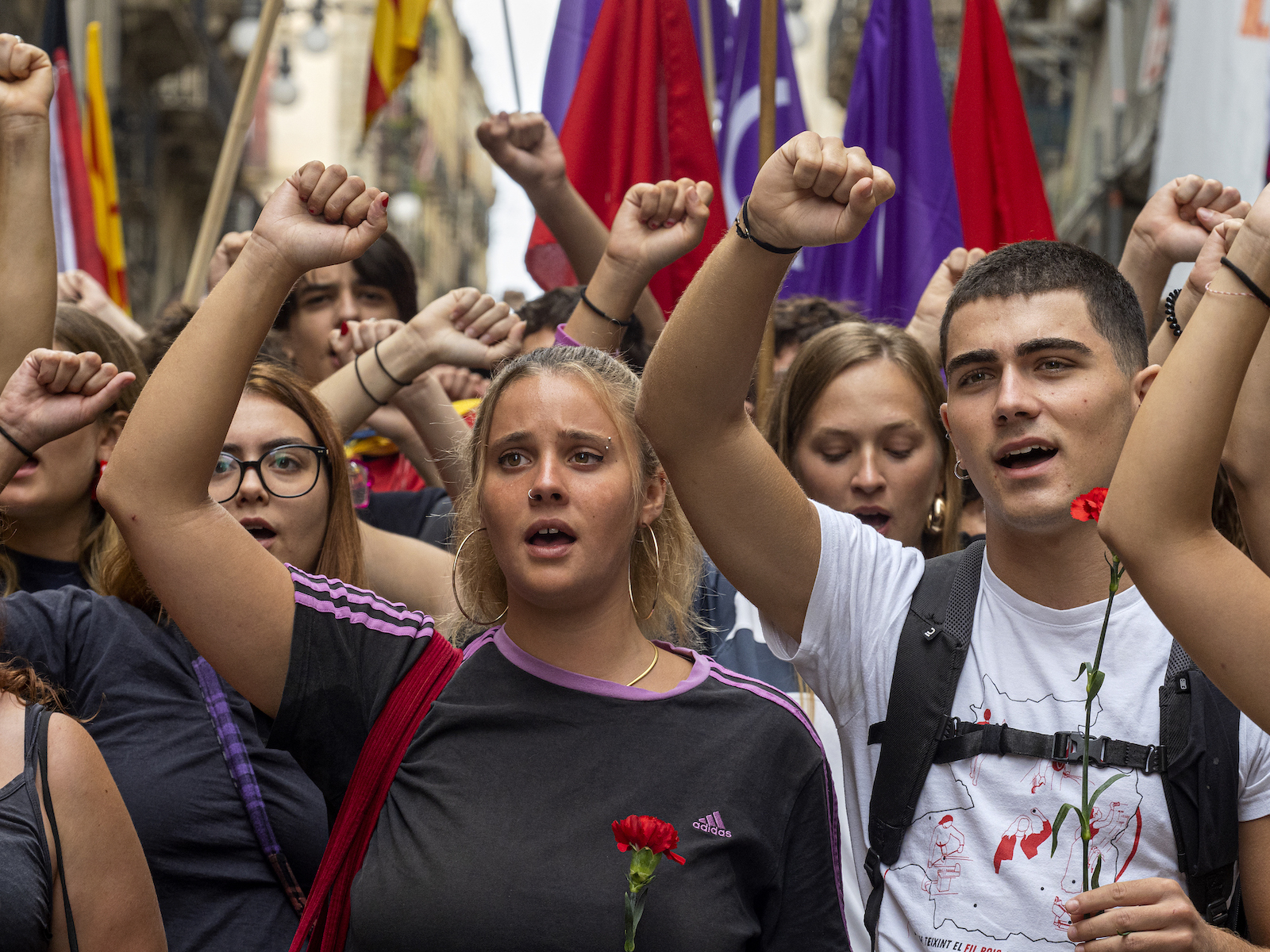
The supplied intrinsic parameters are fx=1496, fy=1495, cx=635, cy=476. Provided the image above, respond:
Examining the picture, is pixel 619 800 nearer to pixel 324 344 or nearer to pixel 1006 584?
pixel 1006 584

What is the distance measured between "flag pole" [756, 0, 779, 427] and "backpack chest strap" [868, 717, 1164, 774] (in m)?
1.74

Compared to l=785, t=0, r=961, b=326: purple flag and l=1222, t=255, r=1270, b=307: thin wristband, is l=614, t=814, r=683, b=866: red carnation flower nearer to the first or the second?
l=1222, t=255, r=1270, b=307: thin wristband

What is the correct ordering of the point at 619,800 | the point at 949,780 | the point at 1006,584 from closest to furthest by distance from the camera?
the point at 619,800 < the point at 949,780 < the point at 1006,584

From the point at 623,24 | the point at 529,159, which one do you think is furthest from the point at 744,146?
the point at 529,159

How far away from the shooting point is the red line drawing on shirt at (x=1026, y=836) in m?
2.34

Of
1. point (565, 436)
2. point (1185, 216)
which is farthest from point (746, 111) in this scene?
point (565, 436)

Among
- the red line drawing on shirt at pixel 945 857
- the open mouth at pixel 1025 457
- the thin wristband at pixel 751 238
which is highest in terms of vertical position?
the thin wristband at pixel 751 238

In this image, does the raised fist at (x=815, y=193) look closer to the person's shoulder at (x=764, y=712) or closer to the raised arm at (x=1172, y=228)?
the person's shoulder at (x=764, y=712)

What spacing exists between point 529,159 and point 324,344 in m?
0.92

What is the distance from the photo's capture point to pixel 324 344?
4.66 meters

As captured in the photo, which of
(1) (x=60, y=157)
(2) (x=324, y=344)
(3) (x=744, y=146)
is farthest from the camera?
(1) (x=60, y=157)

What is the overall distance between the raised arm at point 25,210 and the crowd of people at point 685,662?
0.06 ft

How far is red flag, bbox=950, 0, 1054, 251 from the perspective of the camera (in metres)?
5.29

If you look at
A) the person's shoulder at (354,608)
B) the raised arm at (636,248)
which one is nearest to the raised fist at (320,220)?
the person's shoulder at (354,608)
